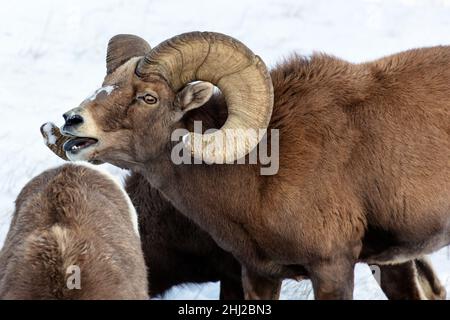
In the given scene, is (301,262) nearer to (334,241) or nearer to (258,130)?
Answer: (334,241)

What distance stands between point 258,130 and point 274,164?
322 millimetres

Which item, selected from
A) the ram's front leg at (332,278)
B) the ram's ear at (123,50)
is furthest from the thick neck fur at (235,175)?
the ram's ear at (123,50)

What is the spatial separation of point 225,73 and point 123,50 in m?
1.23

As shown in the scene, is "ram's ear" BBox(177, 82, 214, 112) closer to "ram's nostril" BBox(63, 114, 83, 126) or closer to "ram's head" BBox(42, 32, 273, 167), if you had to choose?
"ram's head" BBox(42, 32, 273, 167)

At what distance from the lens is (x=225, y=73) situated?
33.8 ft

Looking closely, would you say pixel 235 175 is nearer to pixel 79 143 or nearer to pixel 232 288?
pixel 79 143

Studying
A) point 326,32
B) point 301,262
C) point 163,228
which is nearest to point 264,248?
point 301,262

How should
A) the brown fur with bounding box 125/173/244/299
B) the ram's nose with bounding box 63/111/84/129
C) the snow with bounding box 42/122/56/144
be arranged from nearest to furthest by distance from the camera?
the ram's nose with bounding box 63/111/84/129
the snow with bounding box 42/122/56/144
the brown fur with bounding box 125/173/244/299

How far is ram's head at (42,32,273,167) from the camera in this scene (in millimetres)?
10016

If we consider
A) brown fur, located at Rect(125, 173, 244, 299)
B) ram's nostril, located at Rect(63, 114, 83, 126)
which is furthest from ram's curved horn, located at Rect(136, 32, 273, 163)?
brown fur, located at Rect(125, 173, 244, 299)

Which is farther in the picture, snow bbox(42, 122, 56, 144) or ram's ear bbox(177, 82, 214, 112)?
snow bbox(42, 122, 56, 144)

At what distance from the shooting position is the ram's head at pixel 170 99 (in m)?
10.0

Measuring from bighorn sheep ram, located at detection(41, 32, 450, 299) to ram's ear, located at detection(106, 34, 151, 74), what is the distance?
0.39 m

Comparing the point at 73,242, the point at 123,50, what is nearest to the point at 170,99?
the point at 123,50
